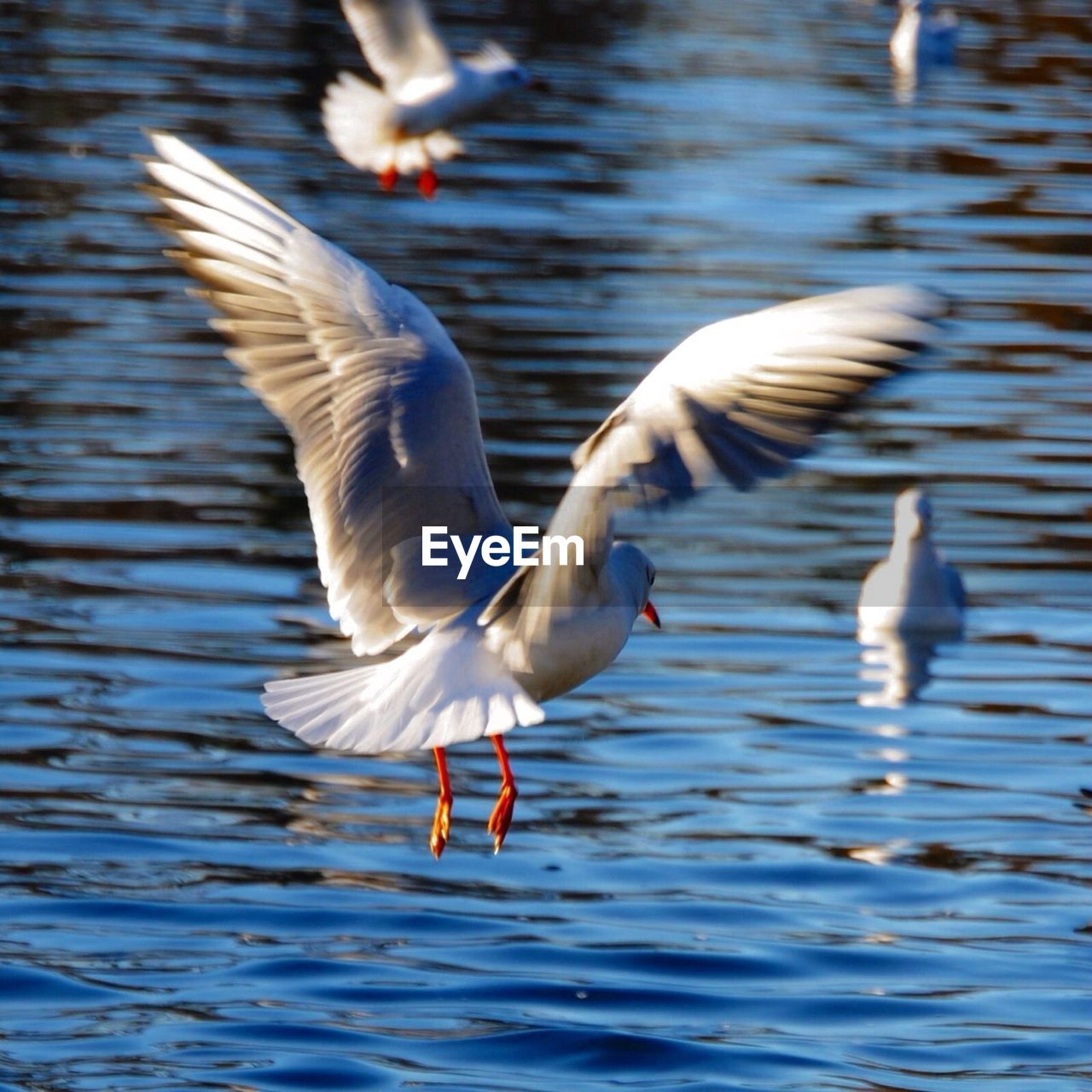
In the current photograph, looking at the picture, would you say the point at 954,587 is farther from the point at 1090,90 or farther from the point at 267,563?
the point at 1090,90

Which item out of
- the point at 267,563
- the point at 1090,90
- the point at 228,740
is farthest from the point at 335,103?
the point at 1090,90

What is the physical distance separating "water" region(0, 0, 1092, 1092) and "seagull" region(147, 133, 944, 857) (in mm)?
1414

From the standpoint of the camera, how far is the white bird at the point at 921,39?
32.8 meters

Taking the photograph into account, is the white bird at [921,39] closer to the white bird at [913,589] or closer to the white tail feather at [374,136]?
the white tail feather at [374,136]

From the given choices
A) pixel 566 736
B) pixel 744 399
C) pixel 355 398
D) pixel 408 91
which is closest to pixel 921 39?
pixel 408 91

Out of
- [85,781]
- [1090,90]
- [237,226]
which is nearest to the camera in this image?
[237,226]

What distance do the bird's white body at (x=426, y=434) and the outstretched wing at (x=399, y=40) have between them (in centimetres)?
888

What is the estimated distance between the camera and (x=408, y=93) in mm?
15523

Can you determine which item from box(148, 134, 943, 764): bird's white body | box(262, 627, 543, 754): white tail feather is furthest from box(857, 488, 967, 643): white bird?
box(262, 627, 543, 754): white tail feather

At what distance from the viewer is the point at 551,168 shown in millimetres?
Result: 24297

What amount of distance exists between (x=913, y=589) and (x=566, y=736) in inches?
87.2

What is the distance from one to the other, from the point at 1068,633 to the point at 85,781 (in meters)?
4.92

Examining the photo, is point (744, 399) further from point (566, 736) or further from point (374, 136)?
point (374, 136)

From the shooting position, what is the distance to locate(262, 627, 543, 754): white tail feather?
18.3 feet
